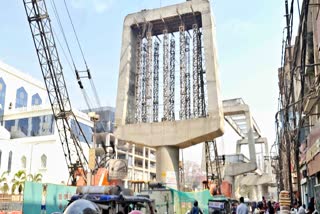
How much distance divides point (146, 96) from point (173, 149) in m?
6.36

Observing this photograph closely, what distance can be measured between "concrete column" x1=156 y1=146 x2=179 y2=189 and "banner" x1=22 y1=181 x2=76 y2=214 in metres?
16.7

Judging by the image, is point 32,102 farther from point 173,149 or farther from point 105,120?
point 173,149

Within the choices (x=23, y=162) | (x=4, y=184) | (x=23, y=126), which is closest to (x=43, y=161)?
(x=23, y=162)

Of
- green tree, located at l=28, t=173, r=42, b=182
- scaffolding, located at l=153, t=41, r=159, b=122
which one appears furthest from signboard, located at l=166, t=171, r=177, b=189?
green tree, located at l=28, t=173, r=42, b=182

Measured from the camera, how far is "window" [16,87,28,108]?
80188 millimetres

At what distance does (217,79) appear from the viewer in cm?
3381

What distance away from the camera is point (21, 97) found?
267 feet

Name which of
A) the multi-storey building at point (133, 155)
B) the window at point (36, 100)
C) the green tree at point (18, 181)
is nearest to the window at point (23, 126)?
the multi-storey building at point (133, 155)

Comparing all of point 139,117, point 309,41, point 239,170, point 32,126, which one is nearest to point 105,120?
point 32,126

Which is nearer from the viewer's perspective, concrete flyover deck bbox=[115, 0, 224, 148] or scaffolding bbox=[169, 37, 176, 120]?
concrete flyover deck bbox=[115, 0, 224, 148]

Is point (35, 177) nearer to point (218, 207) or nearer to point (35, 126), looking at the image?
point (35, 126)

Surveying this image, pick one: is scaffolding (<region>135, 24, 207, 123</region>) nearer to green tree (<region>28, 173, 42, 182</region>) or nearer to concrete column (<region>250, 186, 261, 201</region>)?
green tree (<region>28, 173, 42, 182</region>)

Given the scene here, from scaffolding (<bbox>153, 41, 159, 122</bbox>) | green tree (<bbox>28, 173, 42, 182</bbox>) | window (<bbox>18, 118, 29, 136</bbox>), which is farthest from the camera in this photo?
window (<bbox>18, 118, 29, 136</bbox>)

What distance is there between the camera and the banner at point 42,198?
15906 mm
